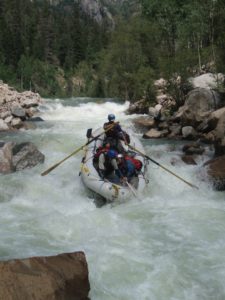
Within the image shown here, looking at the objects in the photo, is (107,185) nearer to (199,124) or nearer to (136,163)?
(136,163)

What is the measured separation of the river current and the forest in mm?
10194

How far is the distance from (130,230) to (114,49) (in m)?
30.2

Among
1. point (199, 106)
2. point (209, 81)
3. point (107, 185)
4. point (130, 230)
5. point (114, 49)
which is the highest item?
point (114, 49)

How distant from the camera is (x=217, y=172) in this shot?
10992mm

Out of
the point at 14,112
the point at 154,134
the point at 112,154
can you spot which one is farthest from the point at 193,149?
the point at 14,112

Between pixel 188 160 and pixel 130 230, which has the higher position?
pixel 188 160

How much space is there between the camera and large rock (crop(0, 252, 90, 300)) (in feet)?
16.1

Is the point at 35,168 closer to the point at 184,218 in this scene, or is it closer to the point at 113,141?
the point at 113,141

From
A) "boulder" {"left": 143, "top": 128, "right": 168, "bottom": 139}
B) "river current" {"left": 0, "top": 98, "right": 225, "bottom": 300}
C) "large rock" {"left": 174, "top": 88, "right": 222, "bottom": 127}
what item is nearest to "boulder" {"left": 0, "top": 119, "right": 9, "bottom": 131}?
"boulder" {"left": 143, "top": 128, "right": 168, "bottom": 139}

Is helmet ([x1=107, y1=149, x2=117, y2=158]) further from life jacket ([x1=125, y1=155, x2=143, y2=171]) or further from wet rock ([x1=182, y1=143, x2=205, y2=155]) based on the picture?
wet rock ([x1=182, y1=143, x2=205, y2=155])

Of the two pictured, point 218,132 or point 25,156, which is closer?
point 25,156

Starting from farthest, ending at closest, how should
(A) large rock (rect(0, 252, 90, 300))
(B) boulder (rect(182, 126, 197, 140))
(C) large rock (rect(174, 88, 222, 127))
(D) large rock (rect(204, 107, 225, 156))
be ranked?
1. (C) large rock (rect(174, 88, 222, 127))
2. (B) boulder (rect(182, 126, 197, 140))
3. (D) large rock (rect(204, 107, 225, 156))
4. (A) large rock (rect(0, 252, 90, 300))

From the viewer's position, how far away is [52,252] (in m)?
7.09

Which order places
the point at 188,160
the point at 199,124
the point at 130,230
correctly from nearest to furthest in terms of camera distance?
the point at 130,230 < the point at 188,160 < the point at 199,124
